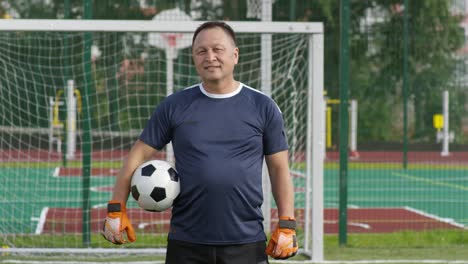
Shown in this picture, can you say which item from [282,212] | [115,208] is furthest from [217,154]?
[115,208]

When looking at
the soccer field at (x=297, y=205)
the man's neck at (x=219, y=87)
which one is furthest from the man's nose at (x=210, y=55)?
the soccer field at (x=297, y=205)

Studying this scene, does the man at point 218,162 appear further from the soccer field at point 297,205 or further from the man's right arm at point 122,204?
the soccer field at point 297,205

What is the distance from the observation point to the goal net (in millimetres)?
8391

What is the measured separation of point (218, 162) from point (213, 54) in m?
0.46

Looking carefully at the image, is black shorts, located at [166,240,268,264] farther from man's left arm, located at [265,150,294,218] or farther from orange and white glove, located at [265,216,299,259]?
man's left arm, located at [265,150,294,218]

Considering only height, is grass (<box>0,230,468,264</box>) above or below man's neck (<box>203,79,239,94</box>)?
below

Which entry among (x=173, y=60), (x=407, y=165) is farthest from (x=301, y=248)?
(x=407, y=165)

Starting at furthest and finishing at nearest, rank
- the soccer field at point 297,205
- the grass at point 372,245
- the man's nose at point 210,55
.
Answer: the soccer field at point 297,205 → the grass at point 372,245 → the man's nose at point 210,55

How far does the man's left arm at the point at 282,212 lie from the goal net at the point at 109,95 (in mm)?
3985

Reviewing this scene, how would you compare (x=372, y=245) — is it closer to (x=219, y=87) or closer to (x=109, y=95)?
(x=109, y=95)

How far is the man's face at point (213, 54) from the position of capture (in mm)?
4109

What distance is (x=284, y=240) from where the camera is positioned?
4195mm

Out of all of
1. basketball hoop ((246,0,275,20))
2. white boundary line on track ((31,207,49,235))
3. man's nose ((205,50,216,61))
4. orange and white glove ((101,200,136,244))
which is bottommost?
white boundary line on track ((31,207,49,235))

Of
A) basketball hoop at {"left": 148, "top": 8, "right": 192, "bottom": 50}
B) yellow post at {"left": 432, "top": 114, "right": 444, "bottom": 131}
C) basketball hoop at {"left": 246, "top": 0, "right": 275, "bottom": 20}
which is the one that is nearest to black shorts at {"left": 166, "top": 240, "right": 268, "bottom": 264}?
basketball hoop at {"left": 148, "top": 8, "right": 192, "bottom": 50}
